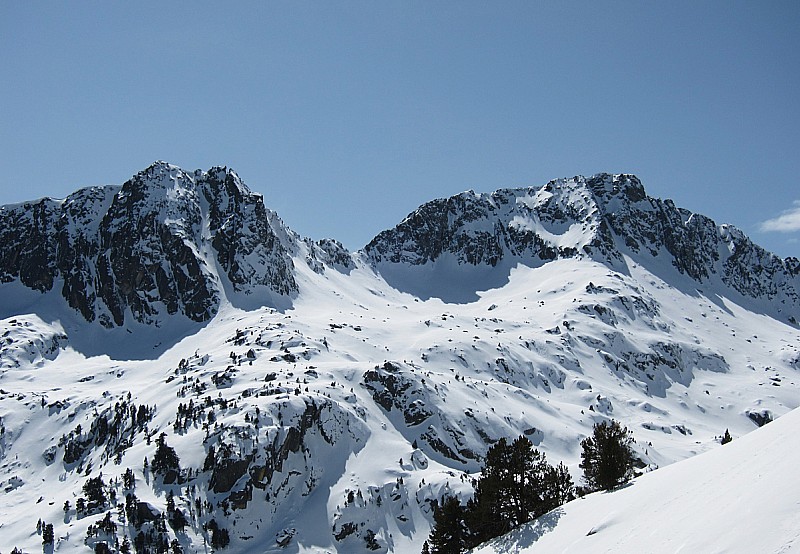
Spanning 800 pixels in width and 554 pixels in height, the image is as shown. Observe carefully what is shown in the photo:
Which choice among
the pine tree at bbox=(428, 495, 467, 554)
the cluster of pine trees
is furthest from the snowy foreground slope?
the pine tree at bbox=(428, 495, 467, 554)

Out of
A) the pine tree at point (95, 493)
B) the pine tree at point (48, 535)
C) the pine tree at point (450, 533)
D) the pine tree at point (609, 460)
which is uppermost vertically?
the pine tree at point (95, 493)

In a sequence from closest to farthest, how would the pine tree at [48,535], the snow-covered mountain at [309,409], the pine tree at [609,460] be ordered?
the pine tree at [609,460] < the pine tree at [48,535] < the snow-covered mountain at [309,409]

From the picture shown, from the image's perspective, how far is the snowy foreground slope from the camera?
64.0 feet

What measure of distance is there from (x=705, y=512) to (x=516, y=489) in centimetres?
2406

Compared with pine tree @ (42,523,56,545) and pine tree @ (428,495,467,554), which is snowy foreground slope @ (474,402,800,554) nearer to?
pine tree @ (428,495,467,554)

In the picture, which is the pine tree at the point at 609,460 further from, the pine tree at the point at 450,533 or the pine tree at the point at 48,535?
the pine tree at the point at 48,535

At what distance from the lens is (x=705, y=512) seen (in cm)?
2398

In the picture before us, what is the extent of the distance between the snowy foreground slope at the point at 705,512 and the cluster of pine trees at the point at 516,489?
5844 millimetres

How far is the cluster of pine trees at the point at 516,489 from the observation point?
151 ft

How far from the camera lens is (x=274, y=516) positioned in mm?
102750

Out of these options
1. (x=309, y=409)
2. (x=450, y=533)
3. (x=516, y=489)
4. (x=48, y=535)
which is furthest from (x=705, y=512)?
(x=309, y=409)

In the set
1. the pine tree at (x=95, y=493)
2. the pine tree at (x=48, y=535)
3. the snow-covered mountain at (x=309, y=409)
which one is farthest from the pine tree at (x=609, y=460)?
the pine tree at (x=95, y=493)

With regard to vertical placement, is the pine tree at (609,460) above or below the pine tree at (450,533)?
above

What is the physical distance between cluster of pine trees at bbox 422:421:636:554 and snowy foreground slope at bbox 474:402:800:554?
5.84 m
